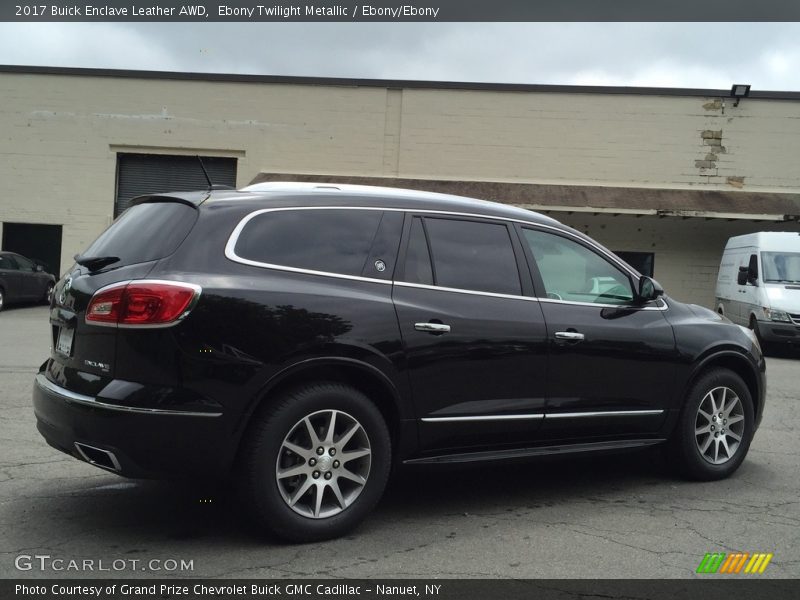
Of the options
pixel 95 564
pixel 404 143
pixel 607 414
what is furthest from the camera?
pixel 404 143

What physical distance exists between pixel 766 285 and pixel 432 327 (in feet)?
44.3

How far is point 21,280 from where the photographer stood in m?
21.7

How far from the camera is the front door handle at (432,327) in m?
4.48

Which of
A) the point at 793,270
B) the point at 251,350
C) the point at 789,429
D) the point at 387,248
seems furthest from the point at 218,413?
the point at 793,270

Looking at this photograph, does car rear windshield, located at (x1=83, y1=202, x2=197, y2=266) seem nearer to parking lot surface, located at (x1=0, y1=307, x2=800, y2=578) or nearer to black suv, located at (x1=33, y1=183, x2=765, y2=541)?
black suv, located at (x1=33, y1=183, x2=765, y2=541)

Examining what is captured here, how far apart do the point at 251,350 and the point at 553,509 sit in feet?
7.03

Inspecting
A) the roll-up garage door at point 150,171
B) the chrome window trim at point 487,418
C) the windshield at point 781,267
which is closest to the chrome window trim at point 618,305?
the chrome window trim at point 487,418

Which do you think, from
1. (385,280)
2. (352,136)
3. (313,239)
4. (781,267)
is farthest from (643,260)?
(313,239)

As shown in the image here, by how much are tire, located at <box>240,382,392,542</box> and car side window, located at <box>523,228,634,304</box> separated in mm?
1509

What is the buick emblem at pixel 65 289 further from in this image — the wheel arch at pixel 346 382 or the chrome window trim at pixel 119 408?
the wheel arch at pixel 346 382

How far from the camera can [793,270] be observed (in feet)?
53.9

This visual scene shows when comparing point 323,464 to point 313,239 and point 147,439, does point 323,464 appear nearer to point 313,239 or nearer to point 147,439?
point 147,439

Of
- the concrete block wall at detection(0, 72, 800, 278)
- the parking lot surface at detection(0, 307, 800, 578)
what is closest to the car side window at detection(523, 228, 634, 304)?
the parking lot surface at detection(0, 307, 800, 578)

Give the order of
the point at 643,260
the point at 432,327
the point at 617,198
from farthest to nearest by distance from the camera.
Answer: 1. the point at 643,260
2. the point at 617,198
3. the point at 432,327
